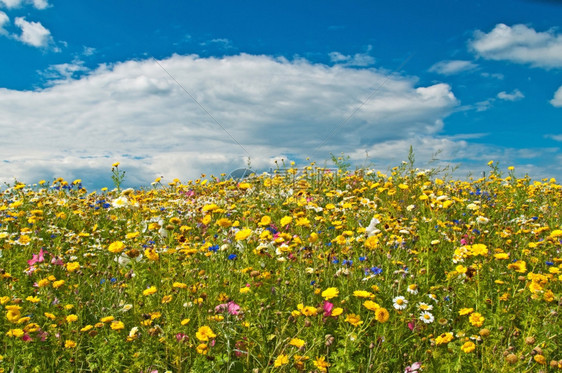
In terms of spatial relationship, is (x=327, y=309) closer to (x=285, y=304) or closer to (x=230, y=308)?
(x=285, y=304)

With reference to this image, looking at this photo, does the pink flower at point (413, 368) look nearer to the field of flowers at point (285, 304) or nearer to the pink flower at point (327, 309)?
the field of flowers at point (285, 304)

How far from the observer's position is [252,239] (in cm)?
349

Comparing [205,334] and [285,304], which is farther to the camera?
[285,304]

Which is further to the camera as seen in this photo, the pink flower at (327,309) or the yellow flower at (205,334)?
the pink flower at (327,309)

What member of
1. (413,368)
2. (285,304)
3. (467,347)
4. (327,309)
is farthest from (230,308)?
(467,347)

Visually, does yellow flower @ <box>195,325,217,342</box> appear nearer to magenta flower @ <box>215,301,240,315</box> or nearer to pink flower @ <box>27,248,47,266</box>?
magenta flower @ <box>215,301,240,315</box>

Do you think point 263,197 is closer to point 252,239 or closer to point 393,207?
point 393,207

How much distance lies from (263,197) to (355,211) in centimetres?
157

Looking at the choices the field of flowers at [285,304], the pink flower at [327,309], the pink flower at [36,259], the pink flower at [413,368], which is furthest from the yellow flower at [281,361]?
the pink flower at [36,259]

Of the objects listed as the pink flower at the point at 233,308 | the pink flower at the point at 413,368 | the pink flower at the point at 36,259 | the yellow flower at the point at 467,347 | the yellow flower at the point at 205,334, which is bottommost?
the pink flower at the point at 413,368

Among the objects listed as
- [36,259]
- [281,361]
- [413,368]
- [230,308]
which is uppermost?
[36,259]

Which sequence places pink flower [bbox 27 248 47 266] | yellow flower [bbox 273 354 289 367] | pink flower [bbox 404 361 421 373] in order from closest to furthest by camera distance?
yellow flower [bbox 273 354 289 367] → pink flower [bbox 404 361 421 373] → pink flower [bbox 27 248 47 266]

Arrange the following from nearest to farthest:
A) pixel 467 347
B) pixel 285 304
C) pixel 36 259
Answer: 1. pixel 467 347
2. pixel 285 304
3. pixel 36 259

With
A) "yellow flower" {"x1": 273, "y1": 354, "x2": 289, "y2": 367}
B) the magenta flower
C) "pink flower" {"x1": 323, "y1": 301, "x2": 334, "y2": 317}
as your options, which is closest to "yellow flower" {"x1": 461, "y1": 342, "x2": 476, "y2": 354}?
"pink flower" {"x1": 323, "y1": 301, "x2": 334, "y2": 317}
